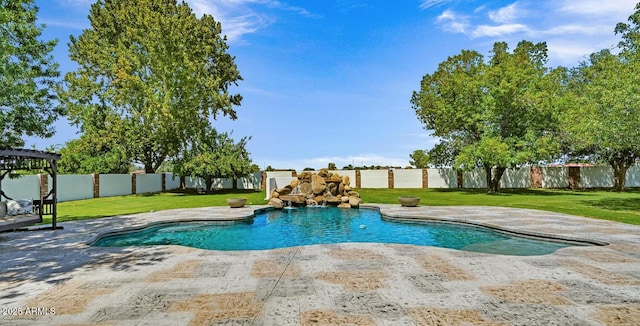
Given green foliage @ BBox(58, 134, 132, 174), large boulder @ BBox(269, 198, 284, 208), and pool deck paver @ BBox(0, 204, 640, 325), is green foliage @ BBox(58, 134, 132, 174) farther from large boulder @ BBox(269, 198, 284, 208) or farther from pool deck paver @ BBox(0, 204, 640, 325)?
pool deck paver @ BBox(0, 204, 640, 325)

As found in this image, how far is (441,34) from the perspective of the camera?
16.1 m

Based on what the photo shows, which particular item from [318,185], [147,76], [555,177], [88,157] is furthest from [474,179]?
[88,157]

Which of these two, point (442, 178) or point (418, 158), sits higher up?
point (418, 158)

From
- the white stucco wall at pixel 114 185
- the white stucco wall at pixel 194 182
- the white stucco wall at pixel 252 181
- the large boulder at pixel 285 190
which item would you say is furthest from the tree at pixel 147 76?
the large boulder at pixel 285 190

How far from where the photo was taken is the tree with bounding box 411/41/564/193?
24391mm

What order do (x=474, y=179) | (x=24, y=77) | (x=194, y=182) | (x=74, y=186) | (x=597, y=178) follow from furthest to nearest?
(x=194, y=182), (x=474, y=179), (x=597, y=178), (x=74, y=186), (x=24, y=77)

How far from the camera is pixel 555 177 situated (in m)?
33.8

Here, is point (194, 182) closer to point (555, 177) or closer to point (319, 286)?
point (319, 286)

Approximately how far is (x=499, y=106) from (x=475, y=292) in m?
24.8

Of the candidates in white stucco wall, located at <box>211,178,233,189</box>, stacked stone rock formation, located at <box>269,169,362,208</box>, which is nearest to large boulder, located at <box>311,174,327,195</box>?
stacked stone rock formation, located at <box>269,169,362,208</box>

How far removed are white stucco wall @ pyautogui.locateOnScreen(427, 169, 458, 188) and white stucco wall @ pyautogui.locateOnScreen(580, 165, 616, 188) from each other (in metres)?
12.4

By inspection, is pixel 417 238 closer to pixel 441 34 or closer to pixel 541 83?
pixel 441 34

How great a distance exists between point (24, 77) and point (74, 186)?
1473 cm

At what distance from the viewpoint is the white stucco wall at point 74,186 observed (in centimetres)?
2250
